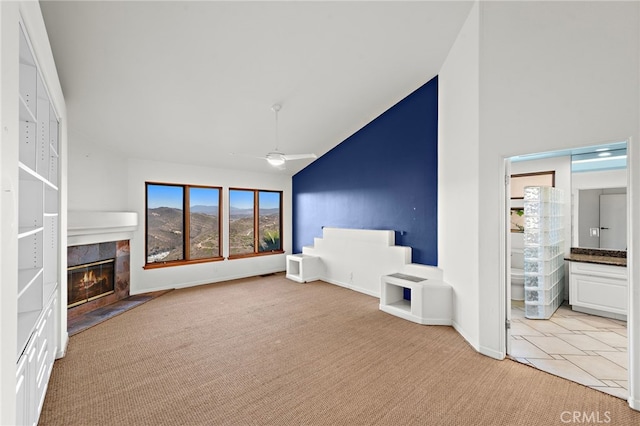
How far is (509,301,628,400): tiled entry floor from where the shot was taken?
261cm

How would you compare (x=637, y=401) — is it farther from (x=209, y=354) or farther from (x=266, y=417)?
(x=209, y=354)

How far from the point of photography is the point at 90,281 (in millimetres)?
4535

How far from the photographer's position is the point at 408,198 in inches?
195

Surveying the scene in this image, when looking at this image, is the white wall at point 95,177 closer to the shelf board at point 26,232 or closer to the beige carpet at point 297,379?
the beige carpet at point 297,379

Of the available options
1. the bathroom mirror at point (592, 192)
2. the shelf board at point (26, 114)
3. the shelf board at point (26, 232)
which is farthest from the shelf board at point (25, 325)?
the bathroom mirror at point (592, 192)

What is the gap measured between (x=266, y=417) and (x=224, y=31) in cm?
354

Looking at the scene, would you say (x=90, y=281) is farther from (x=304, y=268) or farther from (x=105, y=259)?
(x=304, y=268)

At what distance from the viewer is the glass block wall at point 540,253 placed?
3967 mm

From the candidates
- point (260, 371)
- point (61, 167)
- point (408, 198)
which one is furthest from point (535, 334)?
point (61, 167)

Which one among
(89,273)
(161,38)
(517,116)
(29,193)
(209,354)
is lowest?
(209,354)

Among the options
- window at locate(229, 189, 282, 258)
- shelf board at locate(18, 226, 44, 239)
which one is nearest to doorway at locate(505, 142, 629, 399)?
shelf board at locate(18, 226, 44, 239)

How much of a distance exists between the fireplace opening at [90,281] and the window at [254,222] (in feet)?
7.85

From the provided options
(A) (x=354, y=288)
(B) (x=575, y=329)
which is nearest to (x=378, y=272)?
(A) (x=354, y=288)

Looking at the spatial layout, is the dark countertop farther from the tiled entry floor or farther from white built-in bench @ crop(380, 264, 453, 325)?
white built-in bench @ crop(380, 264, 453, 325)
